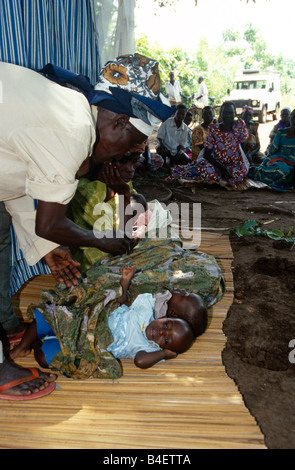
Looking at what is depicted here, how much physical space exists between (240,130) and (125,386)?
5446 millimetres

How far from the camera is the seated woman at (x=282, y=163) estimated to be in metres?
6.20

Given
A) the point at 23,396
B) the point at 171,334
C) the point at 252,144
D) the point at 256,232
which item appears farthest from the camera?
the point at 252,144

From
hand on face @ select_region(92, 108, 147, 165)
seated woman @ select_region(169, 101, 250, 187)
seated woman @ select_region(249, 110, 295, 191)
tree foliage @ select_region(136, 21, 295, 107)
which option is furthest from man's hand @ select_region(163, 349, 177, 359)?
tree foliage @ select_region(136, 21, 295, 107)

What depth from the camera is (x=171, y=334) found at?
1999 millimetres

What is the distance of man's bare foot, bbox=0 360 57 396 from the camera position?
1724 mm

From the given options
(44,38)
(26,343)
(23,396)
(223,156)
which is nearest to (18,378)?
(23,396)

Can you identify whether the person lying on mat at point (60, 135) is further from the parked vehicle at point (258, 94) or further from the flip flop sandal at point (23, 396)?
the parked vehicle at point (258, 94)

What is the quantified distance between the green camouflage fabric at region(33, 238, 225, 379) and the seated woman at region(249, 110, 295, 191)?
3973 mm

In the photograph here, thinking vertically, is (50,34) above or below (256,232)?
above

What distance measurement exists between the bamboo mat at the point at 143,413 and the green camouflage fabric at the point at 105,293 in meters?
0.11

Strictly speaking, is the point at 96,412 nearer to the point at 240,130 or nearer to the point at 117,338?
the point at 117,338

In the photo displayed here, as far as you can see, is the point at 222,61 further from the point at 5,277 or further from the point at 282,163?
the point at 5,277

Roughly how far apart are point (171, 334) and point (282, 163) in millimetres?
5065
